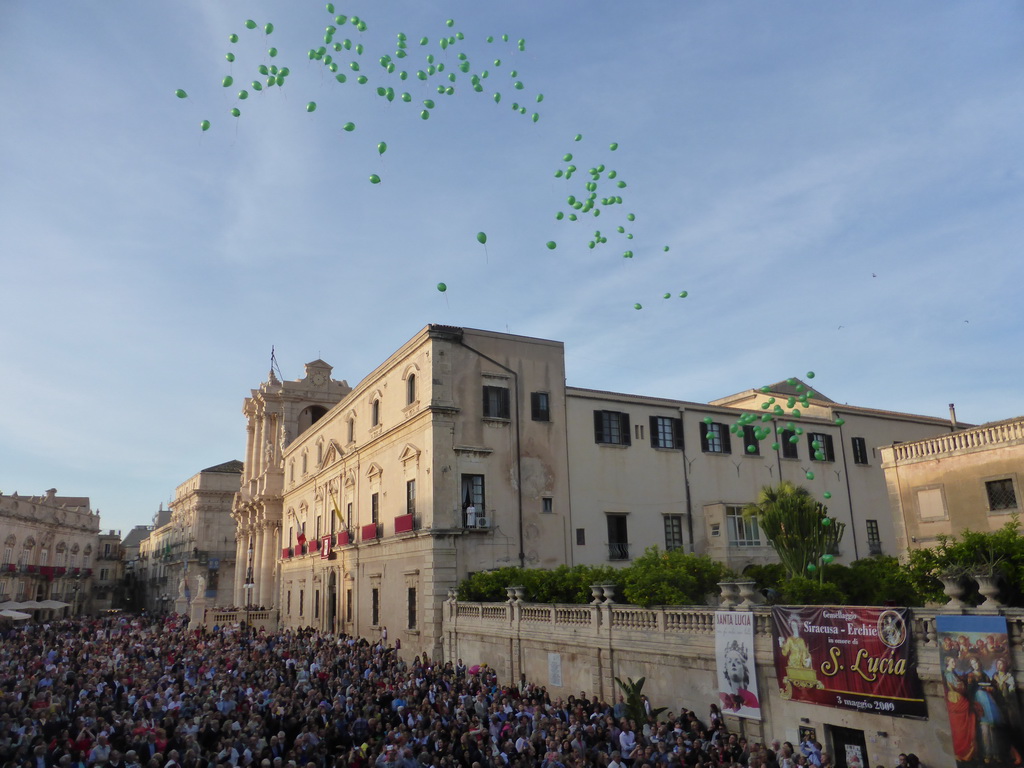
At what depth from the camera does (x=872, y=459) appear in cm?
4284

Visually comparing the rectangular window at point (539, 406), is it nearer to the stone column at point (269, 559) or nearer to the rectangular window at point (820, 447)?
the rectangular window at point (820, 447)

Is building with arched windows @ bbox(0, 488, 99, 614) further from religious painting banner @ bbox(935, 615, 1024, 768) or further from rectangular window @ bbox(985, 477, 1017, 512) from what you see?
religious painting banner @ bbox(935, 615, 1024, 768)

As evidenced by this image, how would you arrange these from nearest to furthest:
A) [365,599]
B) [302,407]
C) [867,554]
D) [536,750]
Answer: [536,750] < [365,599] < [867,554] < [302,407]

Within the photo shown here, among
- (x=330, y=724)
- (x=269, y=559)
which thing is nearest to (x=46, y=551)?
(x=269, y=559)

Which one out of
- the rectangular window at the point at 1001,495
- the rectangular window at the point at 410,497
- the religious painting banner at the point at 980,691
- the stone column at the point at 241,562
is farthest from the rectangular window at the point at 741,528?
the stone column at the point at 241,562

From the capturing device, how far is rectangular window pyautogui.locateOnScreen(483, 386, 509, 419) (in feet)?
104

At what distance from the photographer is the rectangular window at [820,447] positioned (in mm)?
40594

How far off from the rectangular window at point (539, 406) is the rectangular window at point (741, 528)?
394 inches

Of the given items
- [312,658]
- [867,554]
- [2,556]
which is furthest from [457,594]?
[2,556]

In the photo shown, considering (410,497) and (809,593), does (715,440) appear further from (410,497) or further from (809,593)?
(809,593)

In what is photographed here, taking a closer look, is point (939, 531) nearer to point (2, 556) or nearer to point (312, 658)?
point (312, 658)

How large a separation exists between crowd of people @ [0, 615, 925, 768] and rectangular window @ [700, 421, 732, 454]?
54.0 feet

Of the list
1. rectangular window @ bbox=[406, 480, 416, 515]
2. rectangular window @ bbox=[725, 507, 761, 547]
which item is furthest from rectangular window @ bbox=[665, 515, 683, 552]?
rectangular window @ bbox=[406, 480, 416, 515]

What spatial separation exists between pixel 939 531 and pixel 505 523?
1680 cm
